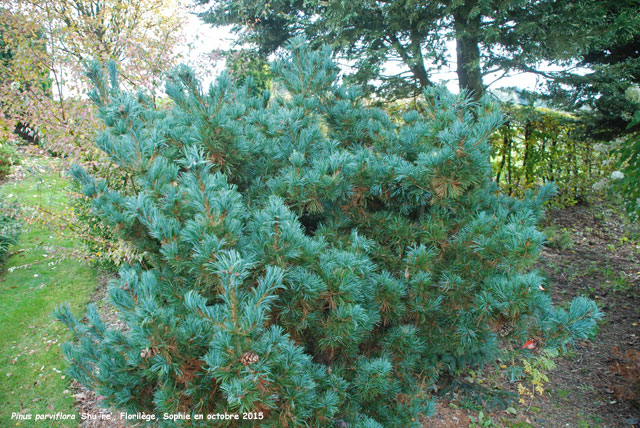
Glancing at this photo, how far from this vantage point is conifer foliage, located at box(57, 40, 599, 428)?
136cm

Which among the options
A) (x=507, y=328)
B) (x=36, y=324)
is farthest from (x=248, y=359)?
(x=36, y=324)

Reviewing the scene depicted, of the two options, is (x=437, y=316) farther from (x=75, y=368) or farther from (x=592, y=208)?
(x=592, y=208)

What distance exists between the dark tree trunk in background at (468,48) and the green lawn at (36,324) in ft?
17.6

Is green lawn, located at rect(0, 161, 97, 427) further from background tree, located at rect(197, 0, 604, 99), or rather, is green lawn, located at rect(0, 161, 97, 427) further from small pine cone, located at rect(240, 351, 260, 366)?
background tree, located at rect(197, 0, 604, 99)

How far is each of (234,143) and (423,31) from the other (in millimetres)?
5242

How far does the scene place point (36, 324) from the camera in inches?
162

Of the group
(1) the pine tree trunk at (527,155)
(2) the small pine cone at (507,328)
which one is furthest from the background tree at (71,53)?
(1) the pine tree trunk at (527,155)

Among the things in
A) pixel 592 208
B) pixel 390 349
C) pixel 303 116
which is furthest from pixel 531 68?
pixel 390 349

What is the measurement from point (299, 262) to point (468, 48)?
5337 millimetres

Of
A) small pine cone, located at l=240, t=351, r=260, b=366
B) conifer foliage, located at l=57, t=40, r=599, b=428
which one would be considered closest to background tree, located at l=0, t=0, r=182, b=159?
conifer foliage, located at l=57, t=40, r=599, b=428

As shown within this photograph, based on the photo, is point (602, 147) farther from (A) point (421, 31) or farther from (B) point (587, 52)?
(A) point (421, 31)

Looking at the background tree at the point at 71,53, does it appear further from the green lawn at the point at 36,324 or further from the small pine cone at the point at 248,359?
the small pine cone at the point at 248,359

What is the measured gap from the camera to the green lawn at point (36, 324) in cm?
314

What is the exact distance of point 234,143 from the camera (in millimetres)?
1817
